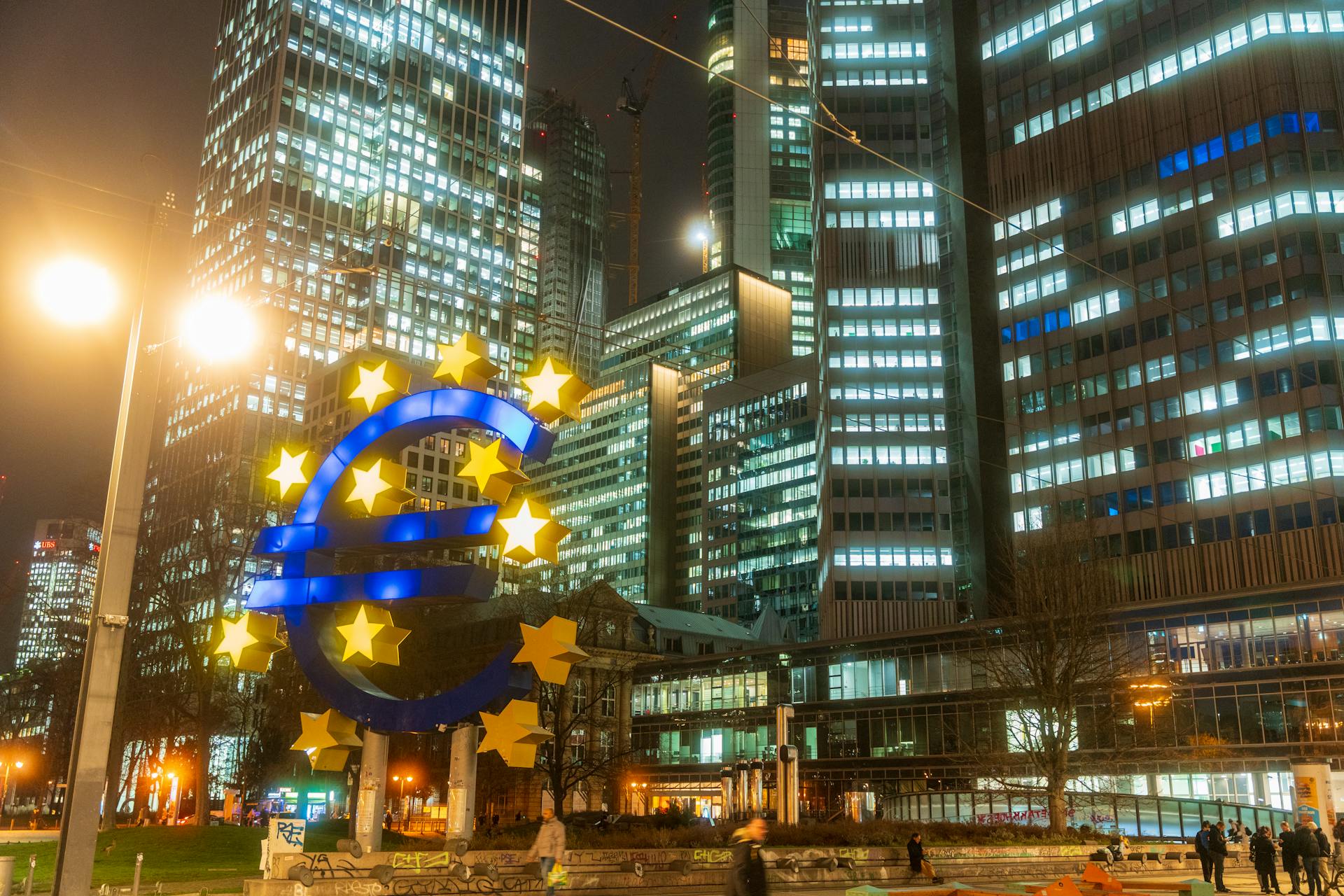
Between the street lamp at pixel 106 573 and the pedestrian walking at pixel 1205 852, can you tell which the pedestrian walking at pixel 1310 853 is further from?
the street lamp at pixel 106 573

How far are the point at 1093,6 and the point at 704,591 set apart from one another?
10545cm

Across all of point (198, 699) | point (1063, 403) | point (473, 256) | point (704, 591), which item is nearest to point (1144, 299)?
point (1063, 403)

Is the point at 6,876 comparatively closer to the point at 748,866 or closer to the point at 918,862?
the point at 748,866

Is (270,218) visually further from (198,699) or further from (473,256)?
(198,699)

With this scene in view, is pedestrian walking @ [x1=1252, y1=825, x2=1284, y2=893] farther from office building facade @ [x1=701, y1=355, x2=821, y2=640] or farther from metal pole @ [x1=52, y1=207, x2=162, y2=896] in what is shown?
office building facade @ [x1=701, y1=355, x2=821, y2=640]

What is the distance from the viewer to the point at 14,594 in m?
41.2

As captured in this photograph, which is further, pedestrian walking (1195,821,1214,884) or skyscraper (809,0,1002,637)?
skyscraper (809,0,1002,637)

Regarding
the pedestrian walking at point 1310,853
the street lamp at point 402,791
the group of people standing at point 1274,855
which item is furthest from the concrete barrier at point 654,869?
the street lamp at point 402,791

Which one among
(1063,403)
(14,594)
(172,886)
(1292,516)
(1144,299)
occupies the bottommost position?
(172,886)

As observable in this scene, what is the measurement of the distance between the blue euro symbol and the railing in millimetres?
33674

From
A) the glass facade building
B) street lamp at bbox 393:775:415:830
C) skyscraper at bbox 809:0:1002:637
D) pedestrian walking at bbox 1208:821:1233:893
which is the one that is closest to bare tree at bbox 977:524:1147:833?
the glass facade building

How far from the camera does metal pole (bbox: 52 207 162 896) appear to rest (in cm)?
1387

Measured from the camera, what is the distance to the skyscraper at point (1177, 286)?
274 ft

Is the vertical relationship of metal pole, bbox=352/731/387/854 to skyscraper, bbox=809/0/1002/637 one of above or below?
below
